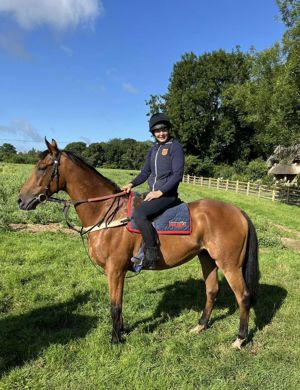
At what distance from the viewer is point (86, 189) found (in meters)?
5.13

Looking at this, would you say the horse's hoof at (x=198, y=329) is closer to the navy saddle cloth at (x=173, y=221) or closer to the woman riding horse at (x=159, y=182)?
the woman riding horse at (x=159, y=182)

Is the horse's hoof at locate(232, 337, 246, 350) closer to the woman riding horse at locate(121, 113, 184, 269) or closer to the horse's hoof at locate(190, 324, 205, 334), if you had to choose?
the horse's hoof at locate(190, 324, 205, 334)

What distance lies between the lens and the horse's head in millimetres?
4848

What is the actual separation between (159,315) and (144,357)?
4.68ft

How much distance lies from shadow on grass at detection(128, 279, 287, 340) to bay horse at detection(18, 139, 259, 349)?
1.97 ft

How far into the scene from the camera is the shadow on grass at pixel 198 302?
580 centimetres

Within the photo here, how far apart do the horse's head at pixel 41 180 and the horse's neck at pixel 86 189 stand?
8.9 inches

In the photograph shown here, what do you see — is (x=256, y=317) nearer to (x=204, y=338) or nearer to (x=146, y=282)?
(x=204, y=338)

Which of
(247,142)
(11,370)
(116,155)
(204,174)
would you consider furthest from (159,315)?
(116,155)

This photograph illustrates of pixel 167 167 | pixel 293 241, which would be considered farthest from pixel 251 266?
pixel 293 241

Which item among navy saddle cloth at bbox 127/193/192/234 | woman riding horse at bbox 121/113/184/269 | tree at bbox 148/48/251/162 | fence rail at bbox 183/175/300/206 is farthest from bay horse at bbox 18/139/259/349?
tree at bbox 148/48/251/162

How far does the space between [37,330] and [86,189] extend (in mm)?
2183

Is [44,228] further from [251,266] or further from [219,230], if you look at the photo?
[251,266]

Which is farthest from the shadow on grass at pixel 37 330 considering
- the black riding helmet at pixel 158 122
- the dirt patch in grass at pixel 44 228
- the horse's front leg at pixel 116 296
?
the dirt patch in grass at pixel 44 228
